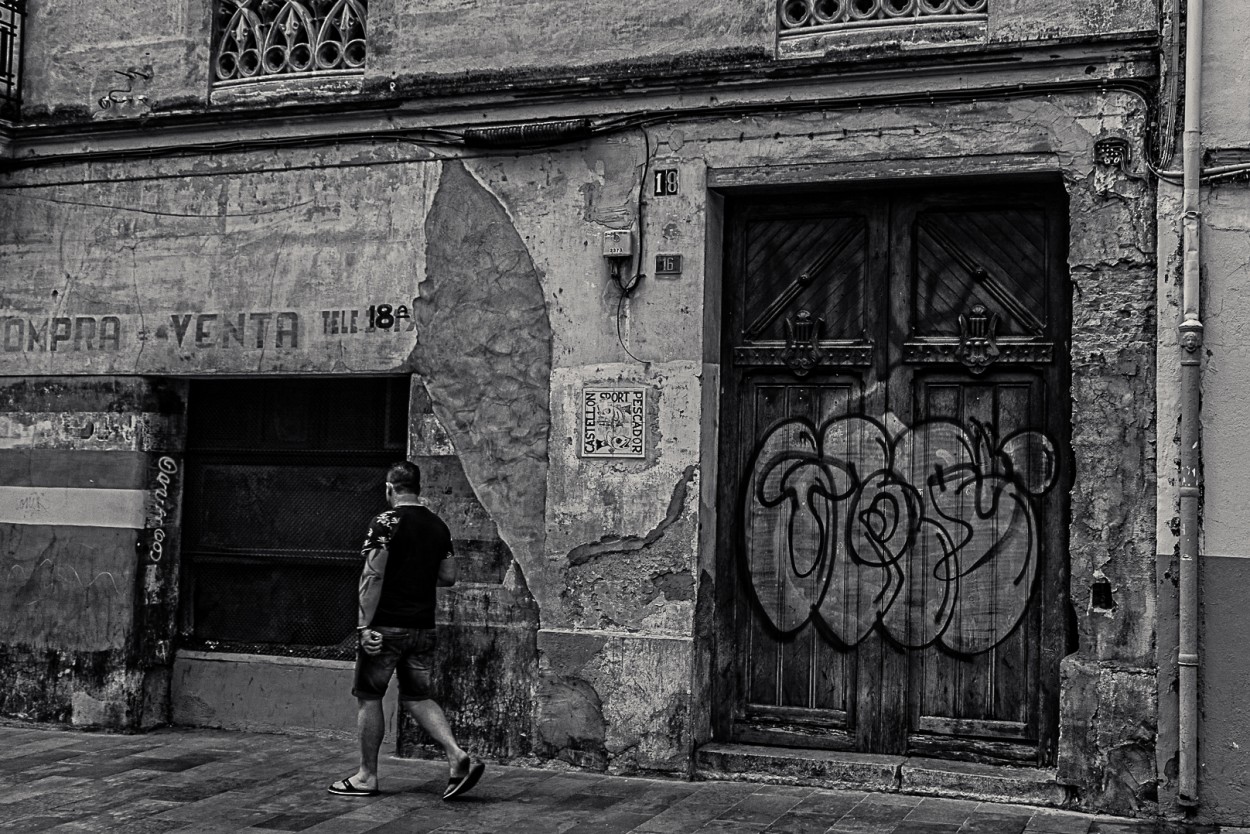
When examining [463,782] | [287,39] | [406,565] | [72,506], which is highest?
[287,39]

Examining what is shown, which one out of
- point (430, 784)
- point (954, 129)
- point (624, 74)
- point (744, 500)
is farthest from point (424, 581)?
point (954, 129)

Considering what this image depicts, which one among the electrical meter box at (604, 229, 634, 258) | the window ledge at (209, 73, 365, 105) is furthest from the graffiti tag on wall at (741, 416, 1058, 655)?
the window ledge at (209, 73, 365, 105)

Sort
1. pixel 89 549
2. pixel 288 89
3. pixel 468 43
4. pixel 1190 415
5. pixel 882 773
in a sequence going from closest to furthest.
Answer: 1. pixel 1190 415
2. pixel 882 773
3. pixel 468 43
4. pixel 288 89
5. pixel 89 549

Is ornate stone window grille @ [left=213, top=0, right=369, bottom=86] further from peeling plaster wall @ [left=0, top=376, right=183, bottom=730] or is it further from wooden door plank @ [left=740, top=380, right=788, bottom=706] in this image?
wooden door plank @ [left=740, top=380, right=788, bottom=706]

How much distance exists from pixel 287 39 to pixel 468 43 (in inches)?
54.8

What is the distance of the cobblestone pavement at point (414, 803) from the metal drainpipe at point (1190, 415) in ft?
1.74

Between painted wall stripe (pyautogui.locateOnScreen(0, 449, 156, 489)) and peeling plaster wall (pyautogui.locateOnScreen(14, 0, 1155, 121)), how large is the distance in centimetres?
234

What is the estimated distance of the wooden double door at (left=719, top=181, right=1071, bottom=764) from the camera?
25.9 feet

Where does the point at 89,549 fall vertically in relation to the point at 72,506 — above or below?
below

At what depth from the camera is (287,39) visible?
30.7 feet

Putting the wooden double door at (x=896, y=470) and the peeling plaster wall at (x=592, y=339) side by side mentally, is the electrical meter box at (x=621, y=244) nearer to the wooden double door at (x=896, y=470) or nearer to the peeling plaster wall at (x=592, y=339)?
the peeling plaster wall at (x=592, y=339)

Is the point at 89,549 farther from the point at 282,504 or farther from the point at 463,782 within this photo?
the point at 463,782

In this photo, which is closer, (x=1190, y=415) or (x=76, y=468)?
(x=1190, y=415)

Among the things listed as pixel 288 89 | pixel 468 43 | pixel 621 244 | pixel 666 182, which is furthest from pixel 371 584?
pixel 288 89
